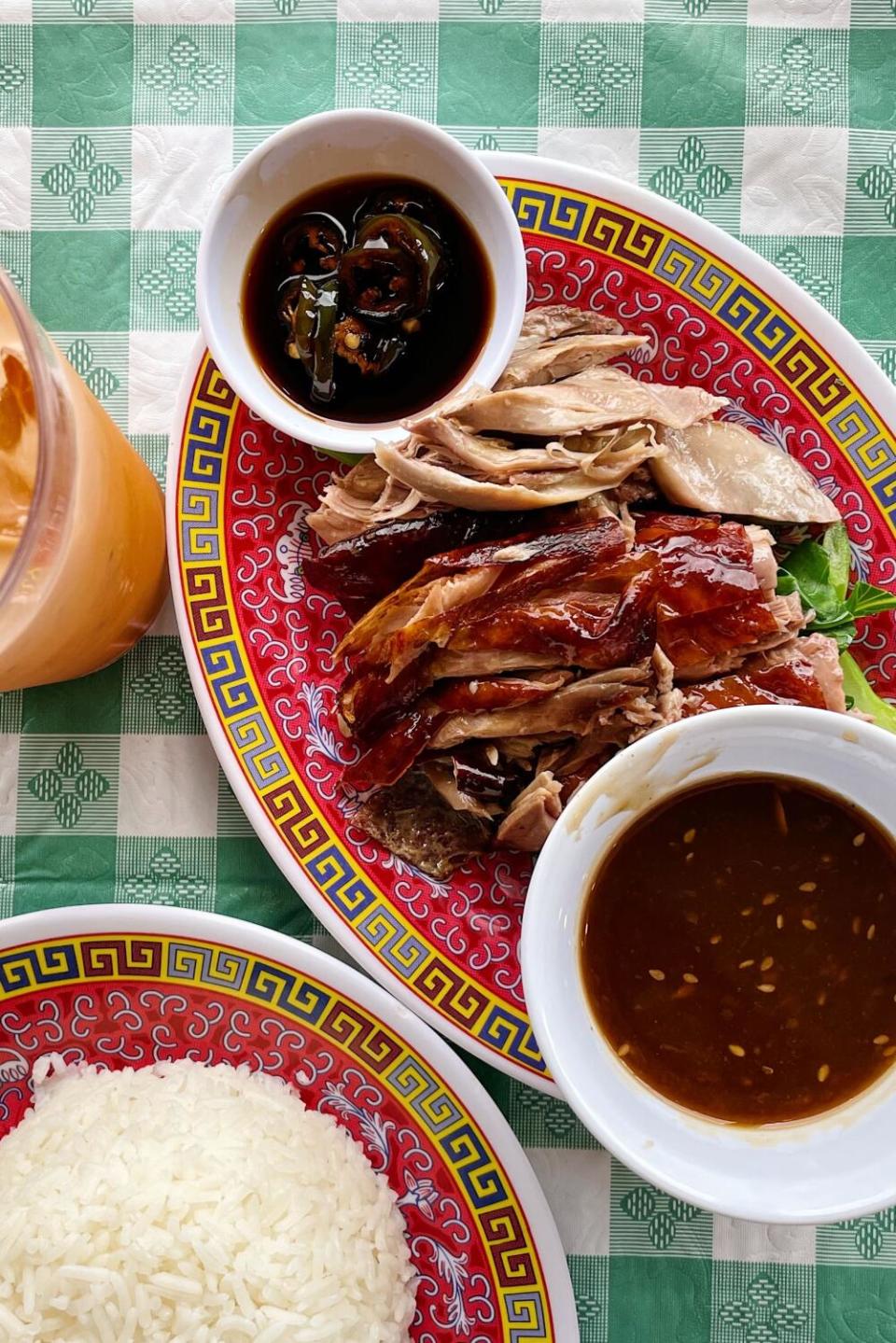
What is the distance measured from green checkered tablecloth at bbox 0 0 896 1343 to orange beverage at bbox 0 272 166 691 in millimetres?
315

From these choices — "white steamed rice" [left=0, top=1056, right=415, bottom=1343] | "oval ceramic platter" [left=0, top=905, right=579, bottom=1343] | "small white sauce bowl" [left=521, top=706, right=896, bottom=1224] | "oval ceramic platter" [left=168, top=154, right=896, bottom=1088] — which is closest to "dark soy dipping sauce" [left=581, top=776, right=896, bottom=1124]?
"small white sauce bowl" [left=521, top=706, right=896, bottom=1224]

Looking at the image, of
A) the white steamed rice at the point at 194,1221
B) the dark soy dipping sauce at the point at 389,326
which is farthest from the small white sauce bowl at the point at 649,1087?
the dark soy dipping sauce at the point at 389,326

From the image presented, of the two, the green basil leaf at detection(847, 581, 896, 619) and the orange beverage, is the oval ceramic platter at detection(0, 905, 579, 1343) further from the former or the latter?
the green basil leaf at detection(847, 581, 896, 619)

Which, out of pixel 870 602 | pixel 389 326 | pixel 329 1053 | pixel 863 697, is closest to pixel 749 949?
pixel 863 697

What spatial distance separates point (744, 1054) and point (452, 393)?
1.03m

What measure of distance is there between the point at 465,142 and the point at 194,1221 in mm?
1794

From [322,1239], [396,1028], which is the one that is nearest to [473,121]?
[396,1028]

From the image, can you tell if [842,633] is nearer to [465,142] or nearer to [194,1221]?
[465,142]

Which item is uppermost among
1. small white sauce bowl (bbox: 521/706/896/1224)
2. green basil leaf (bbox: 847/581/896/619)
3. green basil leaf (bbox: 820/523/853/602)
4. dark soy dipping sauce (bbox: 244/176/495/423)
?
dark soy dipping sauce (bbox: 244/176/495/423)

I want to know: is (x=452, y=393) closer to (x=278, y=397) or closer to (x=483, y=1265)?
Answer: (x=278, y=397)

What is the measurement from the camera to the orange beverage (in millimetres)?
1454

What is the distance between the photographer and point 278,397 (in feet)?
5.77

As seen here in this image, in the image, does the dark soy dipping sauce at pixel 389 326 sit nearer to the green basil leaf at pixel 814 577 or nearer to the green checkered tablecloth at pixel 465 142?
the green checkered tablecloth at pixel 465 142

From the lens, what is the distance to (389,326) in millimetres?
1750
